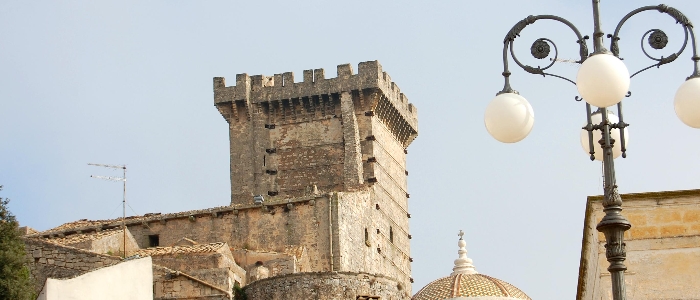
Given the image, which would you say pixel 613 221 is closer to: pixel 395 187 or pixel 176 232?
pixel 176 232

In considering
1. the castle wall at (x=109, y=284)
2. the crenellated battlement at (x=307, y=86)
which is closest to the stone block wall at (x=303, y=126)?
the crenellated battlement at (x=307, y=86)

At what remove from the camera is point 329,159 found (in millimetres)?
57594

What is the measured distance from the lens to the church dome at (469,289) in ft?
124

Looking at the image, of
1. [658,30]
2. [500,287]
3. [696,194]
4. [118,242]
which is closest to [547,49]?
[658,30]

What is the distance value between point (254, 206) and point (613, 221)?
3648 centimetres

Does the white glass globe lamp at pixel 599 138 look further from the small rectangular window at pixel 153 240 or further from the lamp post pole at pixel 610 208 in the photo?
the small rectangular window at pixel 153 240

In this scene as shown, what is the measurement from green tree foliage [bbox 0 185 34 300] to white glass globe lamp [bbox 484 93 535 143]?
22636 millimetres

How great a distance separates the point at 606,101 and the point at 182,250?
108 ft

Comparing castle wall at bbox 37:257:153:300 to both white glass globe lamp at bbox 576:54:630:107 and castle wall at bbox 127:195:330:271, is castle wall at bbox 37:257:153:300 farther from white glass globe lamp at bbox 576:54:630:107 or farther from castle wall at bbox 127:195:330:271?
white glass globe lamp at bbox 576:54:630:107

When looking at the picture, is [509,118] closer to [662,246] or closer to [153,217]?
[662,246]

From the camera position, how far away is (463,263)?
1661 inches

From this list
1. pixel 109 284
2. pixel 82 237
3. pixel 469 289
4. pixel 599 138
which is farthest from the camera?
pixel 82 237

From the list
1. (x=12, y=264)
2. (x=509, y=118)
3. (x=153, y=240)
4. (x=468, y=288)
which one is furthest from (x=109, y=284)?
(x=509, y=118)

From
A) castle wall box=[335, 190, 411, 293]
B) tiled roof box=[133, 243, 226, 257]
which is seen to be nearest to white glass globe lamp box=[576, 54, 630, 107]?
tiled roof box=[133, 243, 226, 257]
